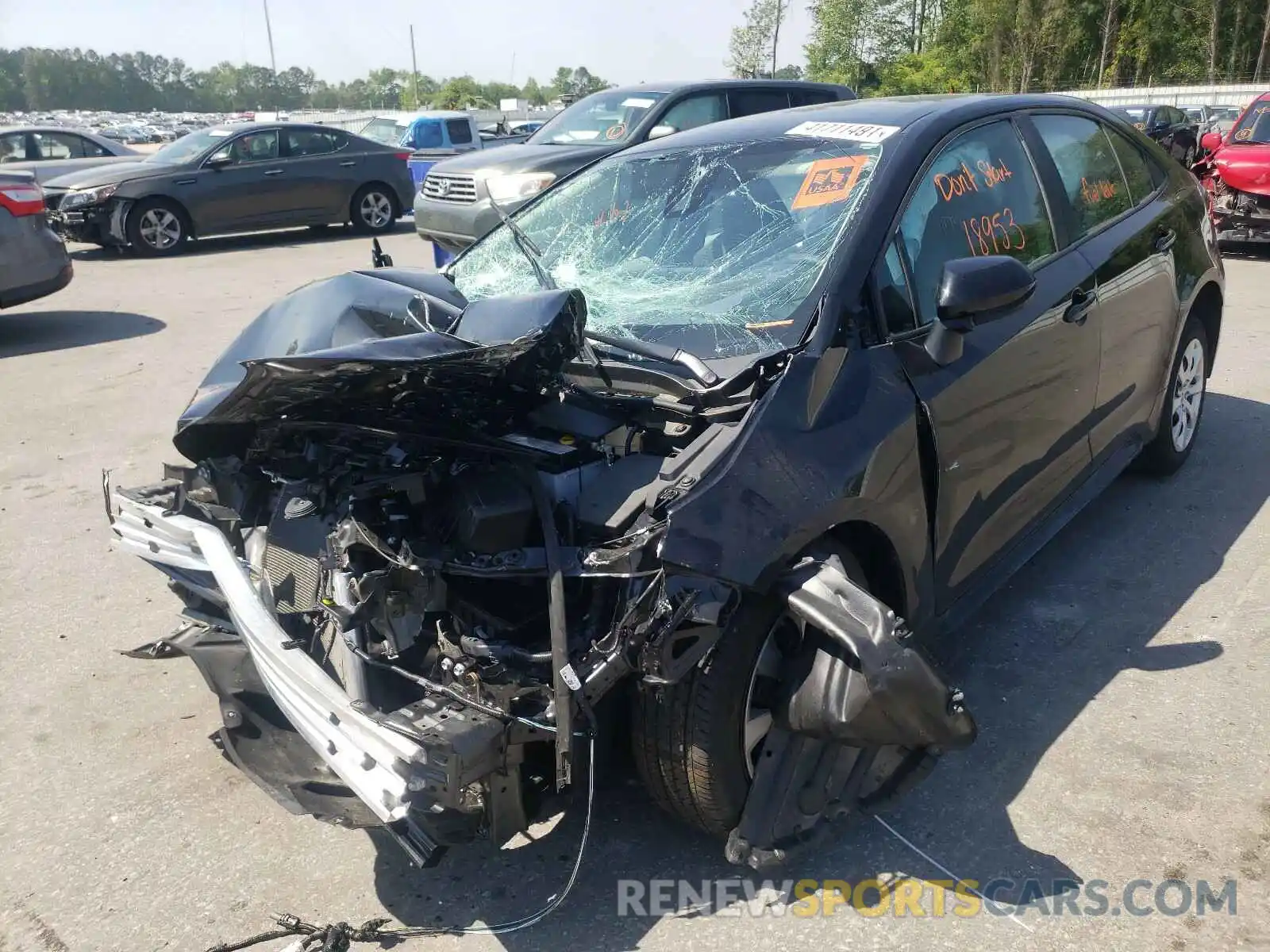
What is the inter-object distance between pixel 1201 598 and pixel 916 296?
1.85 meters

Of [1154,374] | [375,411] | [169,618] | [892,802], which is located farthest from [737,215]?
[169,618]

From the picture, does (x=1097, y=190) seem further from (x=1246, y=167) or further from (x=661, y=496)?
(x=1246, y=167)

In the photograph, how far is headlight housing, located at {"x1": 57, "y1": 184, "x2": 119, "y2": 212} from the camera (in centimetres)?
1284

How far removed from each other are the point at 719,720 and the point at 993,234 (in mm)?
1934

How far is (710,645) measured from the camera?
2311mm

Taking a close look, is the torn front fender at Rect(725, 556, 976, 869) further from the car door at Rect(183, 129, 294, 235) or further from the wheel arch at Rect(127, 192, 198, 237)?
the car door at Rect(183, 129, 294, 235)

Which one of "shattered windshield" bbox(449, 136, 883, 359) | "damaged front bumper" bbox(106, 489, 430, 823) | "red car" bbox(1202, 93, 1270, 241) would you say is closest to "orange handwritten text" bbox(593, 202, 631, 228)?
"shattered windshield" bbox(449, 136, 883, 359)

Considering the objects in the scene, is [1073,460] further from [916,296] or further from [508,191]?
[508,191]

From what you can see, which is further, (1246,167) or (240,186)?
(240,186)

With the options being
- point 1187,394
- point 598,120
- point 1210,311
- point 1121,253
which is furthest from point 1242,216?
point 1121,253

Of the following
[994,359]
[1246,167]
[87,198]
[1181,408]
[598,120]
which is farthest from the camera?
[87,198]

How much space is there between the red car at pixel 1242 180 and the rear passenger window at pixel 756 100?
456 cm

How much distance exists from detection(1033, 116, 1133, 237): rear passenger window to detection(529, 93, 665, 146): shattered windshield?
6.25m

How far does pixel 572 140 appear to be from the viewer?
1039 cm
